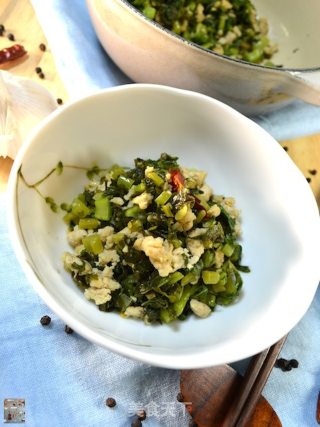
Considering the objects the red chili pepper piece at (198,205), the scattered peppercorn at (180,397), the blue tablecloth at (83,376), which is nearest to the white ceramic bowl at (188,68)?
the red chili pepper piece at (198,205)

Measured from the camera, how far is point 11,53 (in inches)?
69.1

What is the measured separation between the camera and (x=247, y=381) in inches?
52.5

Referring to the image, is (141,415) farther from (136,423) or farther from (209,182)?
(209,182)

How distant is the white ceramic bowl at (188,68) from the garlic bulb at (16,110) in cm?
31

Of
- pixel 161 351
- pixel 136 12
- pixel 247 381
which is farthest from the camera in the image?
pixel 136 12

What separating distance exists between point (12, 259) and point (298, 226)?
0.83 meters

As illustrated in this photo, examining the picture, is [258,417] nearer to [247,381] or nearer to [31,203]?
[247,381]

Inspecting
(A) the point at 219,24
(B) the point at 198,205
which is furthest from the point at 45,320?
(A) the point at 219,24

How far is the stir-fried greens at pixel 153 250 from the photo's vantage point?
1.23m

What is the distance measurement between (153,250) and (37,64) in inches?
39.0

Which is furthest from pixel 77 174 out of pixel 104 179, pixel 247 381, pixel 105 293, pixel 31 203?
pixel 247 381

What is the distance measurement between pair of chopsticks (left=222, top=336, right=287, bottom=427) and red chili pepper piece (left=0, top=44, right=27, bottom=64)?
1.29 m

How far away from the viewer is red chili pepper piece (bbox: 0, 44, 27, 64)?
A: 1.74m

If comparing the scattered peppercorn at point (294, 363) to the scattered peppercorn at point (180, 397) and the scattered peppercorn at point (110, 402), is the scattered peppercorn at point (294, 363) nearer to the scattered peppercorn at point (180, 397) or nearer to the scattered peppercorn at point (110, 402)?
the scattered peppercorn at point (180, 397)
